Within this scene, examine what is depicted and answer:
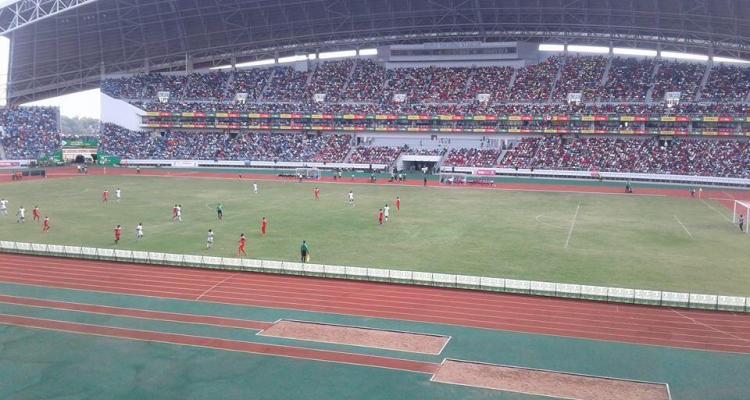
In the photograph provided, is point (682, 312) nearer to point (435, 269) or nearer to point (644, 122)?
point (435, 269)

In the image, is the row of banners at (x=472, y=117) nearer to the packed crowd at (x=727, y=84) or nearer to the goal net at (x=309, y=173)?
the packed crowd at (x=727, y=84)

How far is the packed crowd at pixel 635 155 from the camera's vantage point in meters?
57.4

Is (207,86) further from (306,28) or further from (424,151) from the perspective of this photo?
(424,151)

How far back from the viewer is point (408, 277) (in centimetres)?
2139

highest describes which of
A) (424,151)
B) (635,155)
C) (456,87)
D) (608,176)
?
(456,87)

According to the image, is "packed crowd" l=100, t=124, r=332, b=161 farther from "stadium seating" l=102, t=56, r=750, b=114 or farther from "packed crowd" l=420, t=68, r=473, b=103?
"packed crowd" l=420, t=68, r=473, b=103

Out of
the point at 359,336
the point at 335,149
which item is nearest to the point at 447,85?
the point at 335,149

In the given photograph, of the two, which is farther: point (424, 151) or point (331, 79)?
point (331, 79)

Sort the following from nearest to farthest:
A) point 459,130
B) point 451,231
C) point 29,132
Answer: point 451,231, point 459,130, point 29,132

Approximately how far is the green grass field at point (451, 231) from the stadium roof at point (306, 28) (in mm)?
22810

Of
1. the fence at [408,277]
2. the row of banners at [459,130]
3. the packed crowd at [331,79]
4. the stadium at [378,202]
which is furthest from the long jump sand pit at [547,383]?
the packed crowd at [331,79]

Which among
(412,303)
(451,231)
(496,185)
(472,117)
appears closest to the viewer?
(412,303)

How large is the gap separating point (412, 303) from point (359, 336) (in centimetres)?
335

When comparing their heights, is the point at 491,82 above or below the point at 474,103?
above
